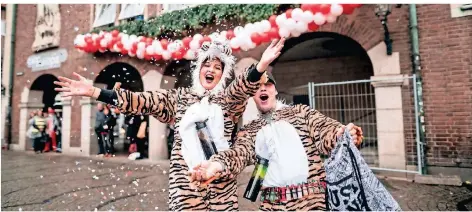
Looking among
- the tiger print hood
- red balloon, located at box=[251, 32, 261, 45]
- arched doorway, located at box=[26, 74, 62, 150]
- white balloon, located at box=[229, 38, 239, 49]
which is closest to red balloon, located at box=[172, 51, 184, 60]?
white balloon, located at box=[229, 38, 239, 49]

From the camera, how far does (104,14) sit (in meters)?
10.1

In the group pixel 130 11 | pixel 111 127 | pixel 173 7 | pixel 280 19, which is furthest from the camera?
pixel 130 11

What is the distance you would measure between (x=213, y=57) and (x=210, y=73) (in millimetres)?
108

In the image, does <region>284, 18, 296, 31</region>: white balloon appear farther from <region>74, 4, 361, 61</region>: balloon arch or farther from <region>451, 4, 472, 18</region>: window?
<region>451, 4, 472, 18</region>: window

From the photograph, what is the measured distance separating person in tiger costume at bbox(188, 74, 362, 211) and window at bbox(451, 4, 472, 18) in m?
5.30

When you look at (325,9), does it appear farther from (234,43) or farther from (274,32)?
(234,43)

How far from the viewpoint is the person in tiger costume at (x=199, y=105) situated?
70.2 inches

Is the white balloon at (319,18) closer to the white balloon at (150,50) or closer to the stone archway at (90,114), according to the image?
the white balloon at (150,50)

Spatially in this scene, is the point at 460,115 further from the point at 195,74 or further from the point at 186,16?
the point at 186,16

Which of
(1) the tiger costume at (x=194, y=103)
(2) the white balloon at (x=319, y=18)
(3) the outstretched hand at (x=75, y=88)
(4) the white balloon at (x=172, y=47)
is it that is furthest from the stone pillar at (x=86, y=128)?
(1) the tiger costume at (x=194, y=103)

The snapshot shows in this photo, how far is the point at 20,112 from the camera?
12.4 metres

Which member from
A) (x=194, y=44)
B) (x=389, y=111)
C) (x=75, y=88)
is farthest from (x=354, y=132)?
(x=194, y=44)

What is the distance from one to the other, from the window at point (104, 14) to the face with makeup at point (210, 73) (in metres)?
8.93

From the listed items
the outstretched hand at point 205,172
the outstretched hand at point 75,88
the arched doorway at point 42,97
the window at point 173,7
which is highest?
the window at point 173,7
